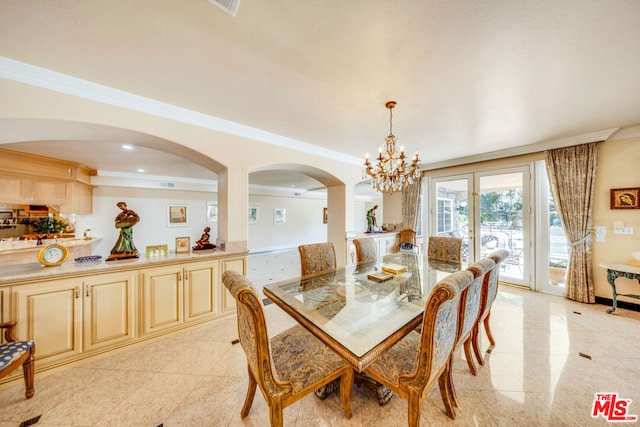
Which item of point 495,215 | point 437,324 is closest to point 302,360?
point 437,324

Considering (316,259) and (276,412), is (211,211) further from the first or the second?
(276,412)

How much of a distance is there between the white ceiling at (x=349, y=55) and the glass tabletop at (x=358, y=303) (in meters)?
1.76

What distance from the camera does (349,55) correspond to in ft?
4.95

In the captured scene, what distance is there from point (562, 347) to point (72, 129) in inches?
200

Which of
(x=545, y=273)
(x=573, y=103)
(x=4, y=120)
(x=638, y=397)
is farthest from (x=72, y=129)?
(x=545, y=273)

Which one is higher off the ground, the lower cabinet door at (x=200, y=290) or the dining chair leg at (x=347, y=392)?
the lower cabinet door at (x=200, y=290)

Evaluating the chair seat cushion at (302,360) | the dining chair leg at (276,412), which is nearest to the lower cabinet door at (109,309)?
the chair seat cushion at (302,360)

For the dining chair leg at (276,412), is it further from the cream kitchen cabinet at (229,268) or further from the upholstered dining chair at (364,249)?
the upholstered dining chair at (364,249)

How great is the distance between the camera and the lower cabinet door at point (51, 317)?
1713mm

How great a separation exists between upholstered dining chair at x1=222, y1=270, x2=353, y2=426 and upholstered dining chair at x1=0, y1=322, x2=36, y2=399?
4.95 feet

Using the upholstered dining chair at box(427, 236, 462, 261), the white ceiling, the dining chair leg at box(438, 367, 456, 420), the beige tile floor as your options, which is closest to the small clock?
the beige tile floor

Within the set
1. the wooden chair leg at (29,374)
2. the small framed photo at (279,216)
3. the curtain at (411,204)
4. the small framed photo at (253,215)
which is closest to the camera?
the wooden chair leg at (29,374)

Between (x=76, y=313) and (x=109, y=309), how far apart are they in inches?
8.3

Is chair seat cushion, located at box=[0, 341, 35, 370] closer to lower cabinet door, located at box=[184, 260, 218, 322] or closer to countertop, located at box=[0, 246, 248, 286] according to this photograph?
countertop, located at box=[0, 246, 248, 286]
